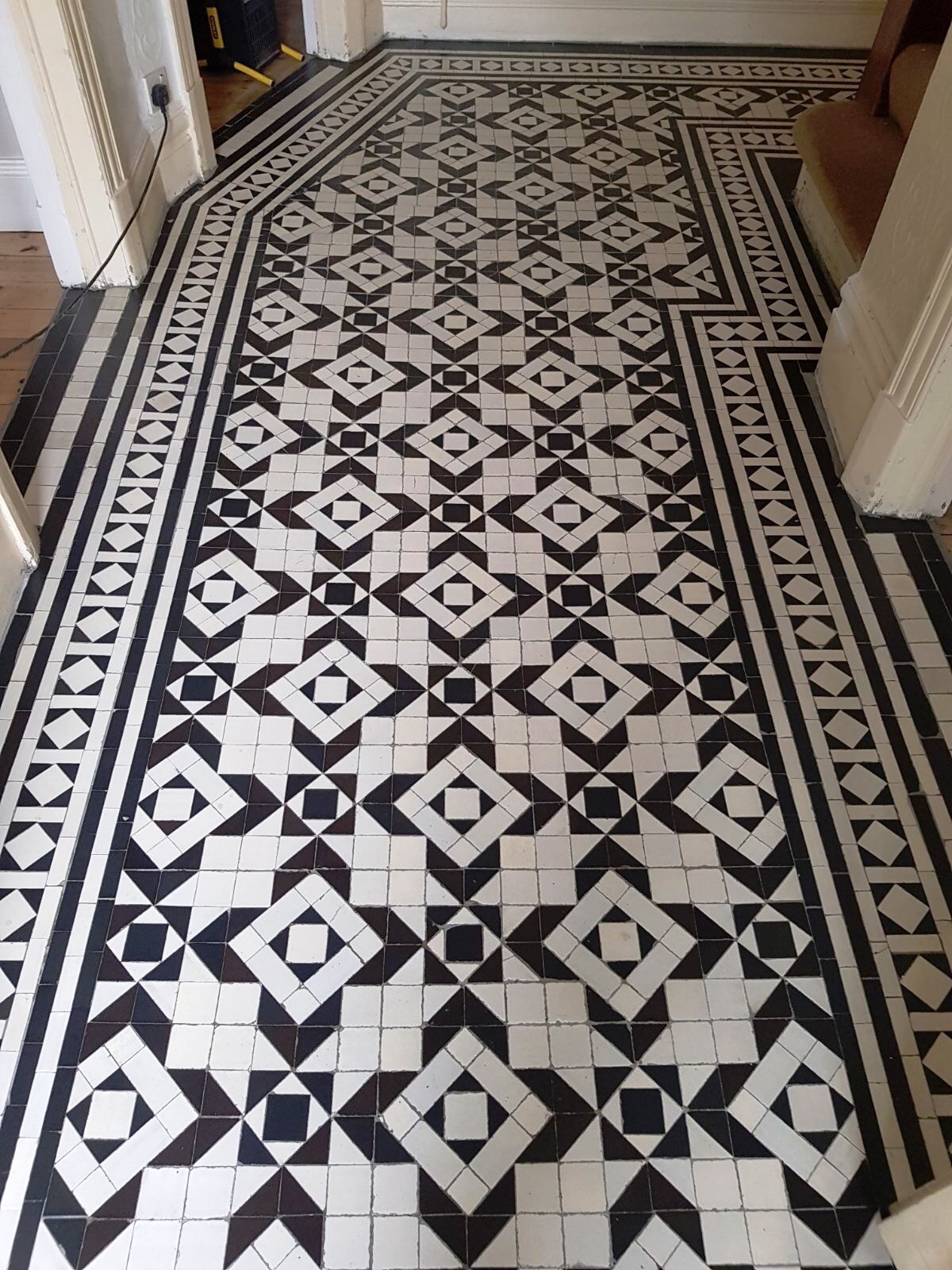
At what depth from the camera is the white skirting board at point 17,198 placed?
114 inches

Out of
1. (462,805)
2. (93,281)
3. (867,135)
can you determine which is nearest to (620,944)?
(462,805)

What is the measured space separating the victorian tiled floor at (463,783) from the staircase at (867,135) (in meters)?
0.20

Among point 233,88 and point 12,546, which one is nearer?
point 12,546

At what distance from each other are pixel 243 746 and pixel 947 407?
149cm

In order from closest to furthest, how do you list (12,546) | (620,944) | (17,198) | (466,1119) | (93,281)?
(466,1119) → (620,944) → (12,546) → (93,281) → (17,198)

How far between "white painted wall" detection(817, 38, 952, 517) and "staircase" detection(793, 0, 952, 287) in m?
0.32

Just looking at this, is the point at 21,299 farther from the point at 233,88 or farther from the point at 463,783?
the point at 463,783

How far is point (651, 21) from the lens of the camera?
3.89 metres

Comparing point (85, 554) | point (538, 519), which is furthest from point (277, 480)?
point (538, 519)

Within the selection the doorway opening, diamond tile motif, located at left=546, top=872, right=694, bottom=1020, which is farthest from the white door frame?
diamond tile motif, located at left=546, top=872, right=694, bottom=1020

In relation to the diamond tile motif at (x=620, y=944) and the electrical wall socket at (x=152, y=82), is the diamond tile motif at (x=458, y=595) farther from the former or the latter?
the electrical wall socket at (x=152, y=82)

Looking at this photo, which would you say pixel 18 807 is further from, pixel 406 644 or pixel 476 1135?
pixel 476 1135

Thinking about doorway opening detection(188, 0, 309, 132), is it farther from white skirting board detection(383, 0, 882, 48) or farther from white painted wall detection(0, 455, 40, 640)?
white painted wall detection(0, 455, 40, 640)

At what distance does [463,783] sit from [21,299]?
192cm
